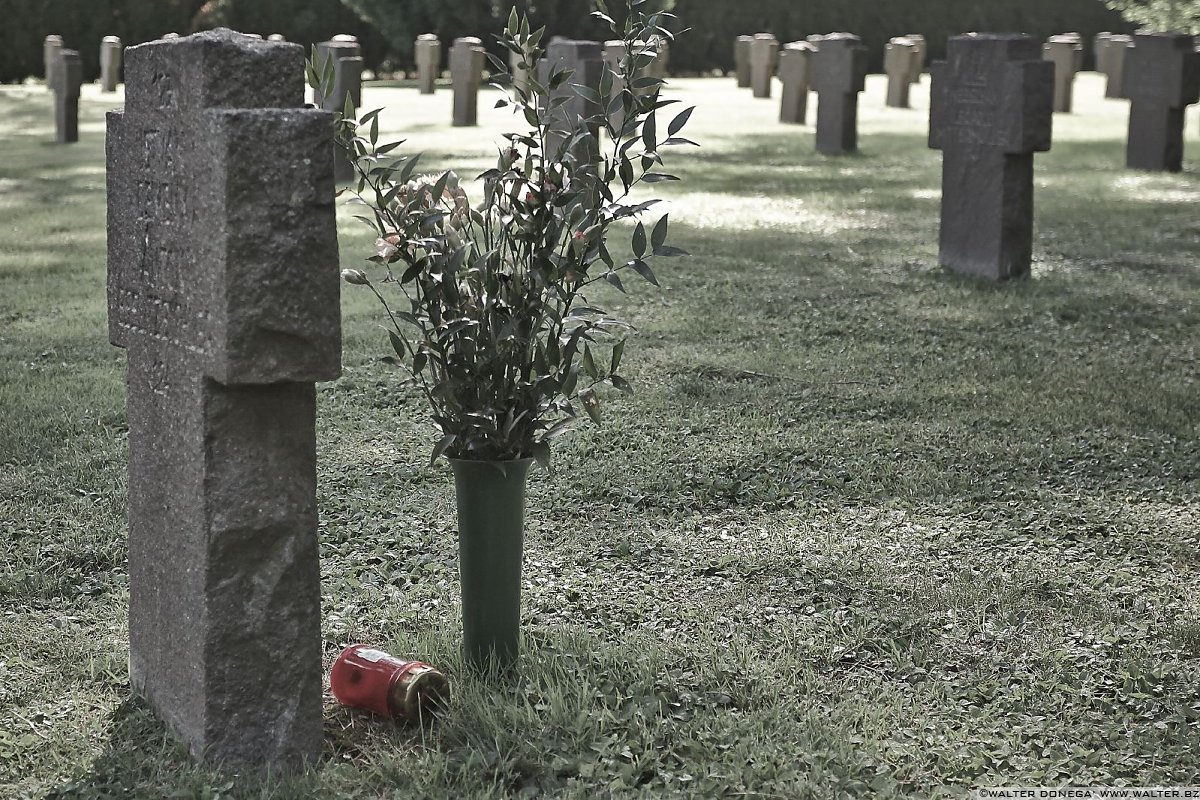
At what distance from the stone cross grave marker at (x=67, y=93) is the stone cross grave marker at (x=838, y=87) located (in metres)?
7.23

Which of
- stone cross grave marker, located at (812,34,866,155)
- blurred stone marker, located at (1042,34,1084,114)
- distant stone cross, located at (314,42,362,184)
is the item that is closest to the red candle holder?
distant stone cross, located at (314,42,362,184)

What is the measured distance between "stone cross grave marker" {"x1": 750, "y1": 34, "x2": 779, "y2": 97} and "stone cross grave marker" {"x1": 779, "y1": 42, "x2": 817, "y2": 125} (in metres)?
4.01

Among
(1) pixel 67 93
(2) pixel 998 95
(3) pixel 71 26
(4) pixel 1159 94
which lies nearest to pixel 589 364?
(2) pixel 998 95

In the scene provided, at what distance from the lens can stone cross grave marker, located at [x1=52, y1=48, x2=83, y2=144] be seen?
13.5 metres

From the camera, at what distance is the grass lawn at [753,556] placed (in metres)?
2.75

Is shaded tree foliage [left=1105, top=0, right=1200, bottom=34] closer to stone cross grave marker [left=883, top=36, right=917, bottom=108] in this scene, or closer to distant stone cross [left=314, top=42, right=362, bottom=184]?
stone cross grave marker [left=883, top=36, right=917, bottom=108]

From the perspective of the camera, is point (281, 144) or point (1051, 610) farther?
point (1051, 610)

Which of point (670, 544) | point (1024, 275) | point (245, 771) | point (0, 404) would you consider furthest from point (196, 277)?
point (1024, 275)

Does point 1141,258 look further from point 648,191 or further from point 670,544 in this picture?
point 670,544

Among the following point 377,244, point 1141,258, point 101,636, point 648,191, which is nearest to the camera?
point 377,244

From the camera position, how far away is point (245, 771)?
103 inches

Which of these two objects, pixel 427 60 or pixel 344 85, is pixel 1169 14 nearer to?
pixel 344 85

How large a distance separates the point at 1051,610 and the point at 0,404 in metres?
3.83

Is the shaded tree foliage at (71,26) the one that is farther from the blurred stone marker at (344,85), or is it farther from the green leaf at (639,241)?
the green leaf at (639,241)
